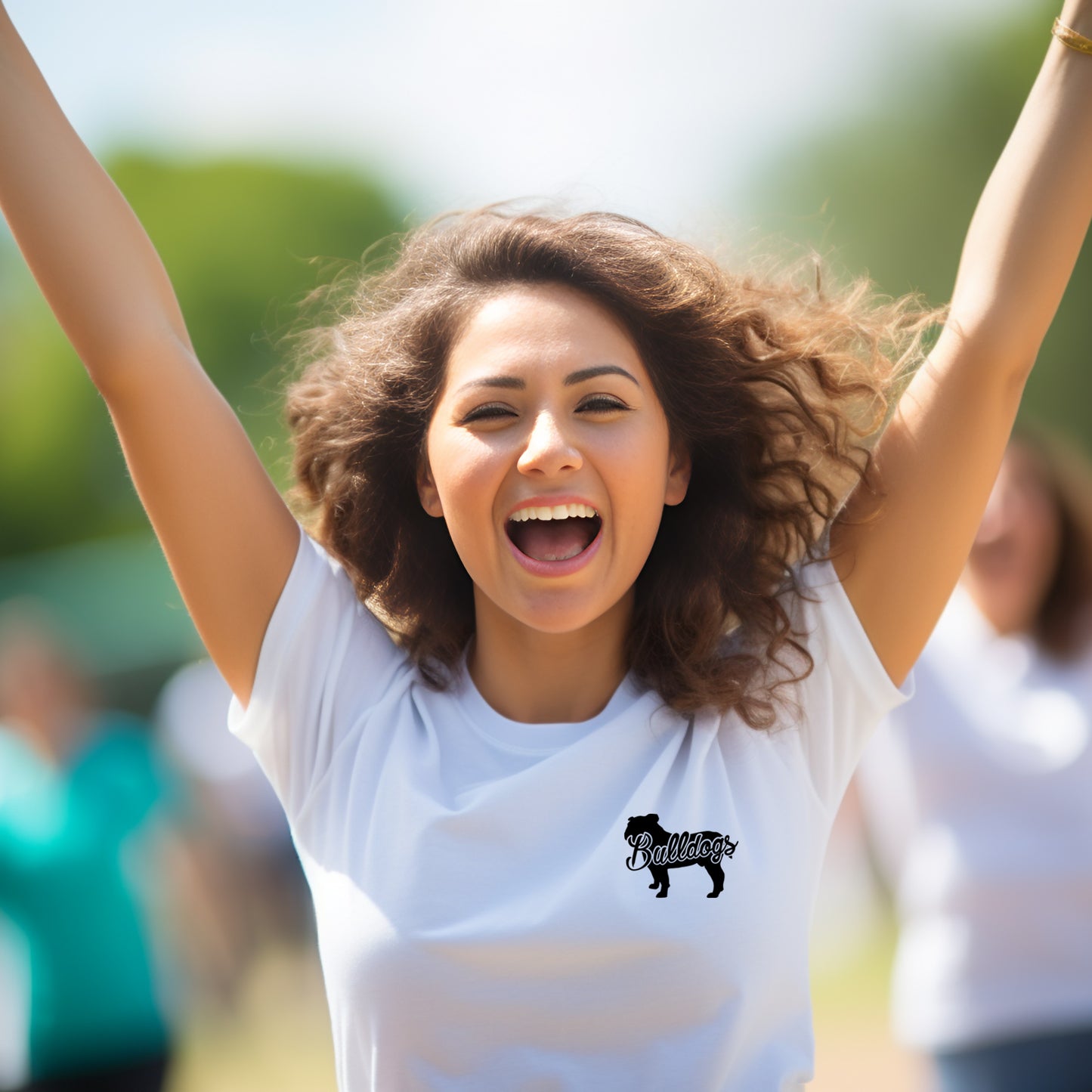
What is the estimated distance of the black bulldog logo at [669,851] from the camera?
1.83 metres

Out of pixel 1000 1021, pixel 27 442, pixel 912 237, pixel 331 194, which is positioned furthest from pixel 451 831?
pixel 331 194

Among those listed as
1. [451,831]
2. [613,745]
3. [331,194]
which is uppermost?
[331,194]

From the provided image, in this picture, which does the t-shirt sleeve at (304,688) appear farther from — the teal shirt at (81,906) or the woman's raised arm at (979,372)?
the teal shirt at (81,906)

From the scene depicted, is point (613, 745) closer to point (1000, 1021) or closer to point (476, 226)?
point (476, 226)

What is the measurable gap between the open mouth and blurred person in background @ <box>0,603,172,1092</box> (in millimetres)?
2748

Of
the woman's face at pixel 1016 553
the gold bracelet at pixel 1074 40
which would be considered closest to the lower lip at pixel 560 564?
the gold bracelet at pixel 1074 40

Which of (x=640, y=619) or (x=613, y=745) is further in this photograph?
(x=640, y=619)

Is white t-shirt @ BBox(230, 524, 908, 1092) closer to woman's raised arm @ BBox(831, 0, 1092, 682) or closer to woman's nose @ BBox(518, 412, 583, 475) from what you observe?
woman's raised arm @ BBox(831, 0, 1092, 682)

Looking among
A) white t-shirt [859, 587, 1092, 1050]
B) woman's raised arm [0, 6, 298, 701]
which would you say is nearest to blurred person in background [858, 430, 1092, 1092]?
white t-shirt [859, 587, 1092, 1050]

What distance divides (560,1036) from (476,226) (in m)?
1.28

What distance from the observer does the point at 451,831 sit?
1883mm

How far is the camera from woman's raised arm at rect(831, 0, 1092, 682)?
196 cm

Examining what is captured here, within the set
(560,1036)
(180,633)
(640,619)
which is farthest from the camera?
(180,633)

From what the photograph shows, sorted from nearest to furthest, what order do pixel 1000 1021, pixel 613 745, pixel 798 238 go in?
pixel 613 745 < pixel 798 238 < pixel 1000 1021
